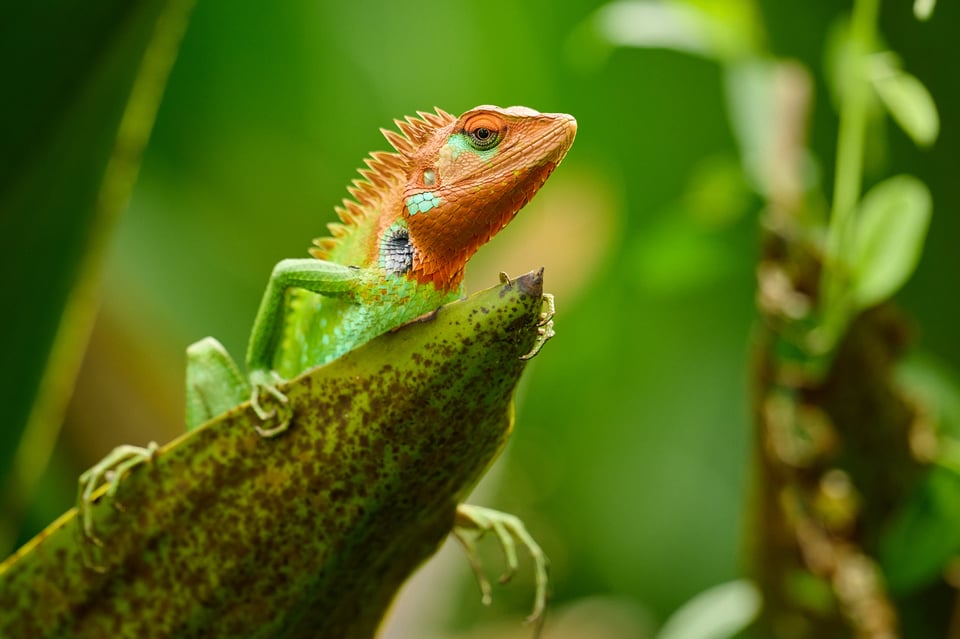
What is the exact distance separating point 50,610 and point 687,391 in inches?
72.6

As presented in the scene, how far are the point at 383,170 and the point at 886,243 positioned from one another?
0.64 m

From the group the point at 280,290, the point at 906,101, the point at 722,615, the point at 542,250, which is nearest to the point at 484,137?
the point at 280,290

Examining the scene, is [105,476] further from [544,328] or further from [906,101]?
[906,101]

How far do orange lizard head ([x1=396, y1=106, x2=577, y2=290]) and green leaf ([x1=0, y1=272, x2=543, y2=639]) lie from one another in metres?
0.14

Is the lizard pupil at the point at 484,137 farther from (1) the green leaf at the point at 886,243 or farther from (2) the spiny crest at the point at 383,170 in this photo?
(1) the green leaf at the point at 886,243

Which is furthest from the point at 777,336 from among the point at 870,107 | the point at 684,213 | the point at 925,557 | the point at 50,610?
the point at 50,610

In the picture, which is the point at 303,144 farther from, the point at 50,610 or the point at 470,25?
the point at 50,610

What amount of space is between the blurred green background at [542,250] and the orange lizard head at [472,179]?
4.06ft

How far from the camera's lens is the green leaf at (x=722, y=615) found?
139 centimetres

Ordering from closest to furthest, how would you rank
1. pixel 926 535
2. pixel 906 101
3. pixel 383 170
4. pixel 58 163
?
pixel 383 170 < pixel 58 163 < pixel 906 101 < pixel 926 535

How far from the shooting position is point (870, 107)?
147cm

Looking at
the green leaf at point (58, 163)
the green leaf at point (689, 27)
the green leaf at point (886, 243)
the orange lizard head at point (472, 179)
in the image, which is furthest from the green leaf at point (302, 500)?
the green leaf at point (689, 27)

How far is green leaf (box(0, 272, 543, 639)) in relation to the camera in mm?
622

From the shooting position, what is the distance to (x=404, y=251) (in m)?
0.82
